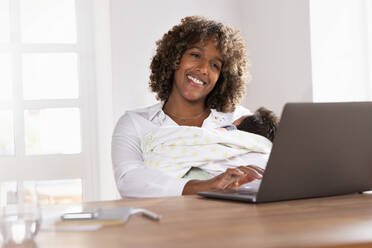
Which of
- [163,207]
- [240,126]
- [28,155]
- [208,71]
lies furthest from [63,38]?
[163,207]

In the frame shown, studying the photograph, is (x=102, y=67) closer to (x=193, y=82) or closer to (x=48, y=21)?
(x=48, y=21)

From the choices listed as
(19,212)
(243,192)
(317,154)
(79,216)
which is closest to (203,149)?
(243,192)

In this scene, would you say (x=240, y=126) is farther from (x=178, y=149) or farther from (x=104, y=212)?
(x=104, y=212)

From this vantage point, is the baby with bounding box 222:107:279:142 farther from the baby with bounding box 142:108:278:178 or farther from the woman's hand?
the woman's hand

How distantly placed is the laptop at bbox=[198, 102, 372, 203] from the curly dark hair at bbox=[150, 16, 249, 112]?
1.23 meters

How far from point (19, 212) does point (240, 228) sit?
378 mm

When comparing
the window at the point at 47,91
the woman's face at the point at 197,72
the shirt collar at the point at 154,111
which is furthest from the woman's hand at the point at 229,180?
the window at the point at 47,91

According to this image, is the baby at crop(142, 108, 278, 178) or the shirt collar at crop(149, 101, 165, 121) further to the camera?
the shirt collar at crop(149, 101, 165, 121)

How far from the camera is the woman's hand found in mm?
1751

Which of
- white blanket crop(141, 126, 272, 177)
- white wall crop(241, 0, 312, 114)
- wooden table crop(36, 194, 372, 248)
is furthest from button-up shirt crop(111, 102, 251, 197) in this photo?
white wall crop(241, 0, 312, 114)

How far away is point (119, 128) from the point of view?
2.38 meters

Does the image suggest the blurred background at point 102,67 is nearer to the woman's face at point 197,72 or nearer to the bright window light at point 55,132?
the bright window light at point 55,132

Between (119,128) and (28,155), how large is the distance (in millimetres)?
1523

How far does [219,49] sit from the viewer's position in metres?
2.60
